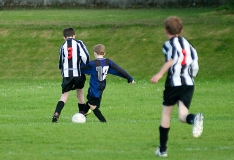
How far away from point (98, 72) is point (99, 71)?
31mm

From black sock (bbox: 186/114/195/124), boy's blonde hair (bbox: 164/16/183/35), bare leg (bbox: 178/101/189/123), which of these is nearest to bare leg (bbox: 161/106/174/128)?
bare leg (bbox: 178/101/189/123)

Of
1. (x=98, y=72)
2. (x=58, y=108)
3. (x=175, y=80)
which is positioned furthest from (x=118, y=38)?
(x=175, y=80)

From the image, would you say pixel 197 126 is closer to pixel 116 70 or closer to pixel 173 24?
pixel 173 24

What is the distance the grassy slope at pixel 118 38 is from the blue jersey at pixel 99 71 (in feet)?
53.1

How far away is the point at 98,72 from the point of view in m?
14.5

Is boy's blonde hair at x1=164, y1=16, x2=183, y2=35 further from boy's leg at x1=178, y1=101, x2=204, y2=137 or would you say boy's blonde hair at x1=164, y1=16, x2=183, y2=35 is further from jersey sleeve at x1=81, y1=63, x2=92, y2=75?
jersey sleeve at x1=81, y1=63, x2=92, y2=75

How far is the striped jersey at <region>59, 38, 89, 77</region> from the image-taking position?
15227 mm

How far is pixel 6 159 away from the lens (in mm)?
10234

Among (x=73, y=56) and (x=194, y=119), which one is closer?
(x=194, y=119)

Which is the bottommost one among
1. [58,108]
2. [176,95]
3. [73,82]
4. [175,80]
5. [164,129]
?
[58,108]

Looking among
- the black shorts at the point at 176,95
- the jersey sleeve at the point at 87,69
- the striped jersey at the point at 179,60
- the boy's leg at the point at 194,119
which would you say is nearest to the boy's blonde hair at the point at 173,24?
the striped jersey at the point at 179,60

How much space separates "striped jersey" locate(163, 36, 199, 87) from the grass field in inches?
39.8

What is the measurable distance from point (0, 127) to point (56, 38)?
23.8m

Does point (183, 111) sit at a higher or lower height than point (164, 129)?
higher
